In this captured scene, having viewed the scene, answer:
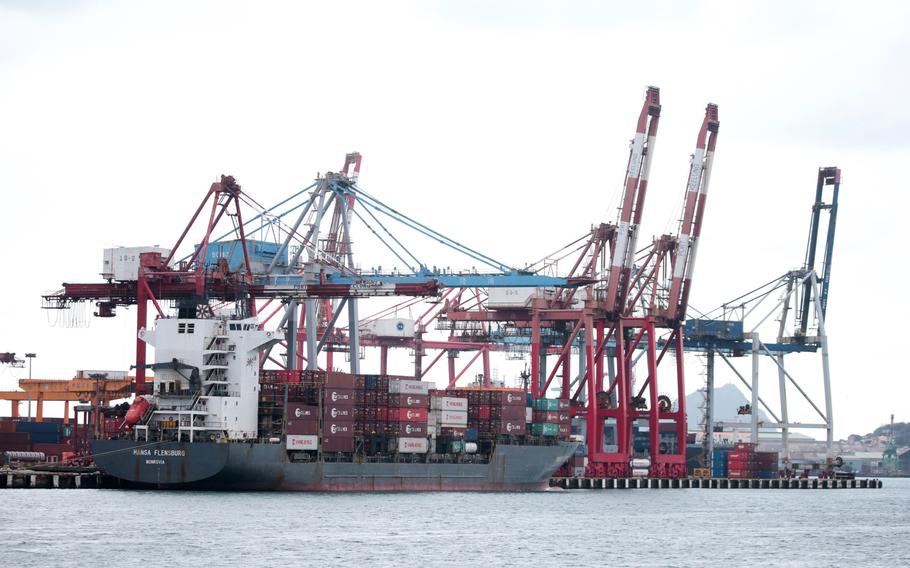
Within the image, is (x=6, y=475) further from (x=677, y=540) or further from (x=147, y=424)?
(x=677, y=540)

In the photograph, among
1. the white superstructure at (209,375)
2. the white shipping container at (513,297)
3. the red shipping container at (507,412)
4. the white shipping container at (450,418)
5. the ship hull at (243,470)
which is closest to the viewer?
the ship hull at (243,470)

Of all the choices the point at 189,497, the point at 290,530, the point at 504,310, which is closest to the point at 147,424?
the point at 189,497

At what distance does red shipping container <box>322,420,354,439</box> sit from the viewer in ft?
255

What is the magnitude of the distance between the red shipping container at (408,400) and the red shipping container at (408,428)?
0.95 m

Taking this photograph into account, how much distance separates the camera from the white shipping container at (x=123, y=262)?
274 feet

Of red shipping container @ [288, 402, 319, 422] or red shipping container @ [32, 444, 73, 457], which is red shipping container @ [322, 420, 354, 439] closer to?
red shipping container @ [288, 402, 319, 422]

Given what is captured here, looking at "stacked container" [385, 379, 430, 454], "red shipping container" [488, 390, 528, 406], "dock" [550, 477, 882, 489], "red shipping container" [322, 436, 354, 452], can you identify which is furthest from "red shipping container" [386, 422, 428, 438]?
"dock" [550, 477, 882, 489]

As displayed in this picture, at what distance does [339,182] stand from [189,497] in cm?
2901

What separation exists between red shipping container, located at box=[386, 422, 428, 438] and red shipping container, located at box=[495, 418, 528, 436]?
242 inches

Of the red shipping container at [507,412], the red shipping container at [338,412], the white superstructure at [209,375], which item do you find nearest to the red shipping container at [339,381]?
the red shipping container at [338,412]

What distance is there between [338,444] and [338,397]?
2429 mm

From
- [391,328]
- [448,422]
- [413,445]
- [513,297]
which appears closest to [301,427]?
[413,445]

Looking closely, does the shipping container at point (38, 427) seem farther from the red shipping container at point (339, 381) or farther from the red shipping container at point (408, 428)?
the red shipping container at point (339, 381)

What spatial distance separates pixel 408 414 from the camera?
3246 inches
